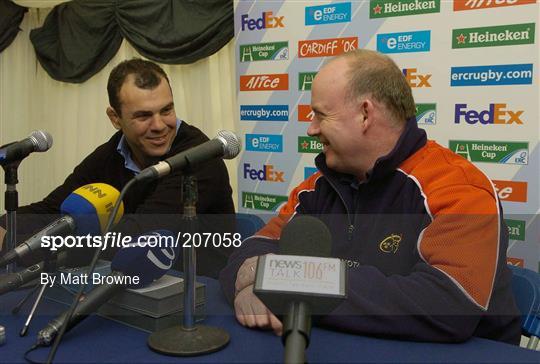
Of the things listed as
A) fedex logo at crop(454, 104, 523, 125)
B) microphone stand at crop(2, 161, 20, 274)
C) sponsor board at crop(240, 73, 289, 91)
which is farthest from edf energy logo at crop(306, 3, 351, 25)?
microphone stand at crop(2, 161, 20, 274)

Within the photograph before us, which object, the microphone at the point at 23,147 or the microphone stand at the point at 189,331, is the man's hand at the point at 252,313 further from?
the microphone at the point at 23,147

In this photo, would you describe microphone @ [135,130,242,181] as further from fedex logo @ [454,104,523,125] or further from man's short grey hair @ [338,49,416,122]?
fedex logo @ [454,104,523,125]

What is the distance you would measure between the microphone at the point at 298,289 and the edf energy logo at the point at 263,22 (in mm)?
2497

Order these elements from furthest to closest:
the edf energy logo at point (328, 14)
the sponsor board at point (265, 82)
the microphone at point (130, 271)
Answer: the sponsor board at point (265, 82) < the edf energy logo at point (328, 14) < the microphone at point (130, 271)

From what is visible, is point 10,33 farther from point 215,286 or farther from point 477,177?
point 477,177

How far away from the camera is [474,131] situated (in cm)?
260

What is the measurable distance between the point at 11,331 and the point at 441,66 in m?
2.17

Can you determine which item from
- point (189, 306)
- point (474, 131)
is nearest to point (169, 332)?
point (189, 306)

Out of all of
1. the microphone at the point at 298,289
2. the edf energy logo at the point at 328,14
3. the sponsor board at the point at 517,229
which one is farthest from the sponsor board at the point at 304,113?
the microphone at the point at 298,289

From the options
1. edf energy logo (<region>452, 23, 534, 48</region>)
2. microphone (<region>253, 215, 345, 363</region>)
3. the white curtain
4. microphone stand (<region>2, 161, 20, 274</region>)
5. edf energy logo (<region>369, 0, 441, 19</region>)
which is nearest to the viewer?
microphone (<region>253, 215, 345, 363</region>)

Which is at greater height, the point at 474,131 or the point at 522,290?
the point at 474,131

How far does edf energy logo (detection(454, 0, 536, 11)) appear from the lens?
244 cm

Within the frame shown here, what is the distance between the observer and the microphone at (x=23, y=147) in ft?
4.99

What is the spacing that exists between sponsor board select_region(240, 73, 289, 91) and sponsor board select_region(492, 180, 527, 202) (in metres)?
1.29
